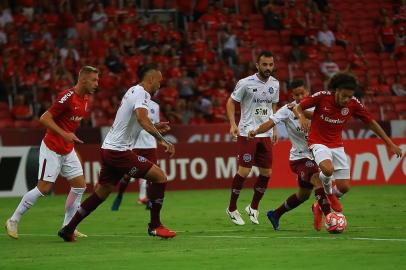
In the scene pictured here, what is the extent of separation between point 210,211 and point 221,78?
39.0ft

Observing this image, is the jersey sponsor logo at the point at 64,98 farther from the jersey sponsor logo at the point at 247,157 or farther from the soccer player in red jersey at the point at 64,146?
the jersey sponsor logo at the point at 247,157

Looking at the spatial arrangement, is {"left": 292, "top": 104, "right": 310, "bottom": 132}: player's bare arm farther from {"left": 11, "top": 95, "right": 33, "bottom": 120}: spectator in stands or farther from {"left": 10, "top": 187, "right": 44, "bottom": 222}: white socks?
{"left": 11, "top": 95, "right": 33, "bottom": 120}: spectator in stands

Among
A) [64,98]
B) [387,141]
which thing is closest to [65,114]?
[64,98]

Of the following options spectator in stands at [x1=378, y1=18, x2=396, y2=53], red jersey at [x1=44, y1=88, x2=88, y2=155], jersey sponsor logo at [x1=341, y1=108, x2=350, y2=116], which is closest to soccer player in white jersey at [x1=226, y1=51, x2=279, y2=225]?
jersey sponsor logo at [x1=341, y1=108, x2=350, y2=116]

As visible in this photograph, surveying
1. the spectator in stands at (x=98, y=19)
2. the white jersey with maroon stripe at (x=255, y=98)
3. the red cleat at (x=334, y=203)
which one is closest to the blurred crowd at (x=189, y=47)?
the spectator in stands at (x=98, y=19)

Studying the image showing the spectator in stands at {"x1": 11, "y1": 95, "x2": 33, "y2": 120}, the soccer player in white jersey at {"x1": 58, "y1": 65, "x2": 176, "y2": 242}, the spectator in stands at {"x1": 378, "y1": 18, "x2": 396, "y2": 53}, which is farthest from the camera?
the spectator in stands at {"x1": 378, "y1": 18, "x2": 396, "y2": 53}

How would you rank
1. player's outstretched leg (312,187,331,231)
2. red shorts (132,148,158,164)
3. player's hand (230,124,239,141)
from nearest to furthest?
player's outstretched leg (312,187,331,231)
player's hand (230,124,239,141)
red shorts (132,148,158,164)

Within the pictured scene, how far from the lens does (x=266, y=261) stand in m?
11.2

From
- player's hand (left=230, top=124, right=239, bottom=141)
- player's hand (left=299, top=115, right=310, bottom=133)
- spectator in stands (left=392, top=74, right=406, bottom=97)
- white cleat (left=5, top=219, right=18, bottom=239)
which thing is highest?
player's hand (left=299, top=115, right=310, bottom=133)

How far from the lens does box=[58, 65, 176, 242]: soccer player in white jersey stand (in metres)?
13.8

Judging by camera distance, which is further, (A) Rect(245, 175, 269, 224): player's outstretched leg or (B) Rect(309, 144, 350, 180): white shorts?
(A) Rect(245, 175, 269, 224): player's outstretched leg

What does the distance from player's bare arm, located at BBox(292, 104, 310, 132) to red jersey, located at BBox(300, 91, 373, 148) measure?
62 millimetres

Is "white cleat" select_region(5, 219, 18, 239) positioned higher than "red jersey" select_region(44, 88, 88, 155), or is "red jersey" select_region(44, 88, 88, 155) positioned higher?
"red jersey" select_region(44, 88, 88, 155)

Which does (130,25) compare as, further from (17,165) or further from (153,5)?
(17,165)
